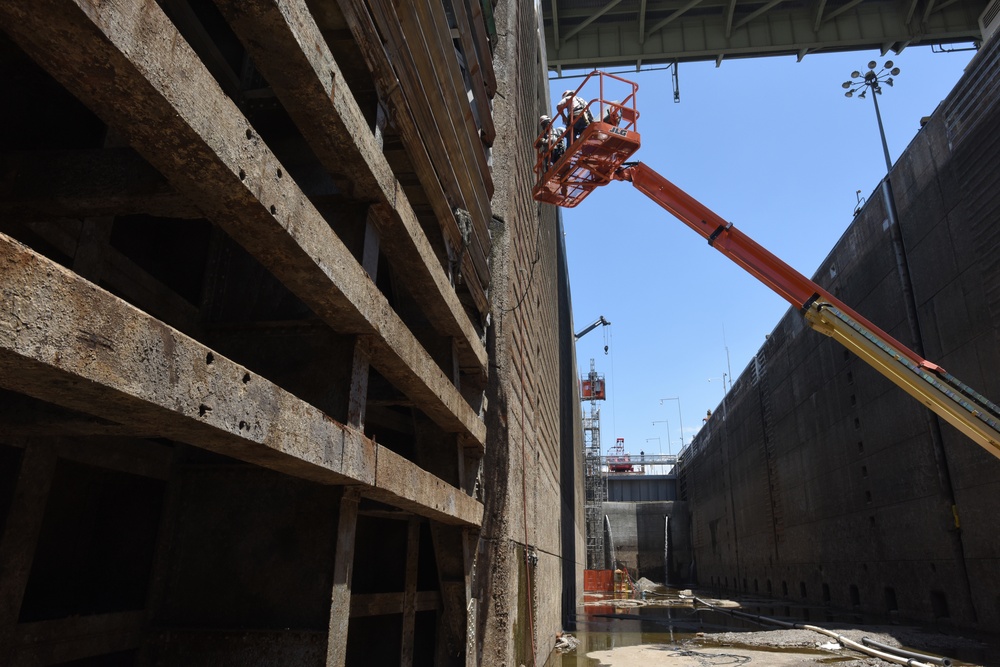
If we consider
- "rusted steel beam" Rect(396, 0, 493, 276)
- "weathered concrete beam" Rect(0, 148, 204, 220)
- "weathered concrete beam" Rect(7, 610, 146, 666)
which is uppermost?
"rusted steel beam" Rect(396, 0, 493, 276)

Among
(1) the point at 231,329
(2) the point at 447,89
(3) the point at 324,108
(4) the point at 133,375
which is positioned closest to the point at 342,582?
(1) the point at 231,329

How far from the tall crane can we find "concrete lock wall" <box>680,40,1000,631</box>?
2713mm

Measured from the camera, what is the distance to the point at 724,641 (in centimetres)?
1236

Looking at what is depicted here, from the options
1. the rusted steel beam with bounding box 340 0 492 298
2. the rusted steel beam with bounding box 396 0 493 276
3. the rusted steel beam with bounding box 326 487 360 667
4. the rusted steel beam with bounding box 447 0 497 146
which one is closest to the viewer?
the rusted steel beam with bounding box 326 487 360 667

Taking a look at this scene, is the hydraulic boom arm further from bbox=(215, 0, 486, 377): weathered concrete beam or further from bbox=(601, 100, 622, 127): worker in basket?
bbox=(215, 0, 486, 377): weathered concrete beam

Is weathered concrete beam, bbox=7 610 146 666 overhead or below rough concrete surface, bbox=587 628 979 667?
overhead

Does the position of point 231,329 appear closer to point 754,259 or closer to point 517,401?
point 517,401

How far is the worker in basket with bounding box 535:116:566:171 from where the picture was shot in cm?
1095

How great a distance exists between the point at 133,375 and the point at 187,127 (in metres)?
0.73

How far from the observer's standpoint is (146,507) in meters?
3.94

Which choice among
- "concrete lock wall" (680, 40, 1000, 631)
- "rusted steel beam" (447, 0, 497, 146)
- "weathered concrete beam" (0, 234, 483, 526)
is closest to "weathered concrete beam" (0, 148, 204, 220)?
"weathered concrete beam" (0, 234, 483, 526)

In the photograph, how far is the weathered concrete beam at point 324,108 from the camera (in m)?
2.38

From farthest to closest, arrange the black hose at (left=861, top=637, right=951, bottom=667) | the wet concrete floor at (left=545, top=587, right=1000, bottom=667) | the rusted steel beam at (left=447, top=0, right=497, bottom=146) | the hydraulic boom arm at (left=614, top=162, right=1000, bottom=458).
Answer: the wet concrete floor at (left=545, top=587, right=1000, bottom=667) → the hydraulic boom arm at (left=614, top=162, right=1000, bottom=458) → the black hose at (left=861, top=637, right=951, bottom=667) → the rusted steel beam at (left=447, top=0, right=497, bottom=146)

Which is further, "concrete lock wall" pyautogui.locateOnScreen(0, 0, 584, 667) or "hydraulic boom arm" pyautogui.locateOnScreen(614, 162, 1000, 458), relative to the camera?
"hydraulic boom arm" pyautogui.locateOnScreen(614, 162, 1000, 458)
